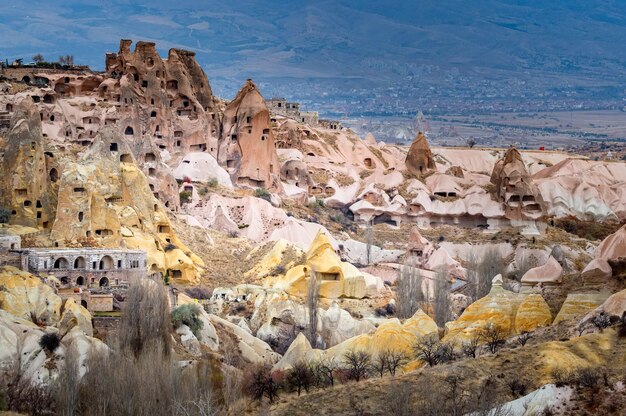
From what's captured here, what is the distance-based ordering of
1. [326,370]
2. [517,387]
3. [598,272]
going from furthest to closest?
[598,272], [326,370], [517,387]

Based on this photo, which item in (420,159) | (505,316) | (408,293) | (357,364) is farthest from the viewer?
(420,159)

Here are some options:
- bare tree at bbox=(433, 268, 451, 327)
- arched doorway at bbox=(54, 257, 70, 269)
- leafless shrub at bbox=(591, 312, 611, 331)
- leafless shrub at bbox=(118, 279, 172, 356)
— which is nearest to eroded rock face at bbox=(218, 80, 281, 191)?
bare tree at bbox=(433, 268, 451, 327)

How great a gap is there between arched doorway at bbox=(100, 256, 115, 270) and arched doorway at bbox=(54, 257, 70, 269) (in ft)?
5.14

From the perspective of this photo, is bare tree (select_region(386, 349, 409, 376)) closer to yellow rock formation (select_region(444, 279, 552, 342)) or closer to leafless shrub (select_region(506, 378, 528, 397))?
yellow rock formation (select_region(444, 279, 552, 342))

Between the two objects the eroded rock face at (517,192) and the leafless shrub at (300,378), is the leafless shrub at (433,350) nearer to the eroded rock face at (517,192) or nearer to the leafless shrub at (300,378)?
the leafless shrub at (300,378)

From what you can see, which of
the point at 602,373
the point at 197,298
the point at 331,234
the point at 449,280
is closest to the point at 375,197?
the point at 331,234

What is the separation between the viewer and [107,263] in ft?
193

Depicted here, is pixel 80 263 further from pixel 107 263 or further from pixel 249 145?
pixel 249 145

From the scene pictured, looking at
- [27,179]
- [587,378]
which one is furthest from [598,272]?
[27,179]

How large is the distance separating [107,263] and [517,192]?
4208cm

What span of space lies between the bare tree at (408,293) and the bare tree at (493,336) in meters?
11.7

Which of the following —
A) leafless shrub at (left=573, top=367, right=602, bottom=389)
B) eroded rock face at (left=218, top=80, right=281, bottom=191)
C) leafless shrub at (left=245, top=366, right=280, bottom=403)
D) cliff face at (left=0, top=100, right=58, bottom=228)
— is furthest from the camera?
eroded rock face at (left=218, top=80, right=281, bottom=191)

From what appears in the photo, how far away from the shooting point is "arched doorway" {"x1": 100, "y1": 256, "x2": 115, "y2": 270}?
58688 millimetres

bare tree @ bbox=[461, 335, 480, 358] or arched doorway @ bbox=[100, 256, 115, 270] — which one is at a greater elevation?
arched doorway @ bbox=[100, 256, 115, 270]
